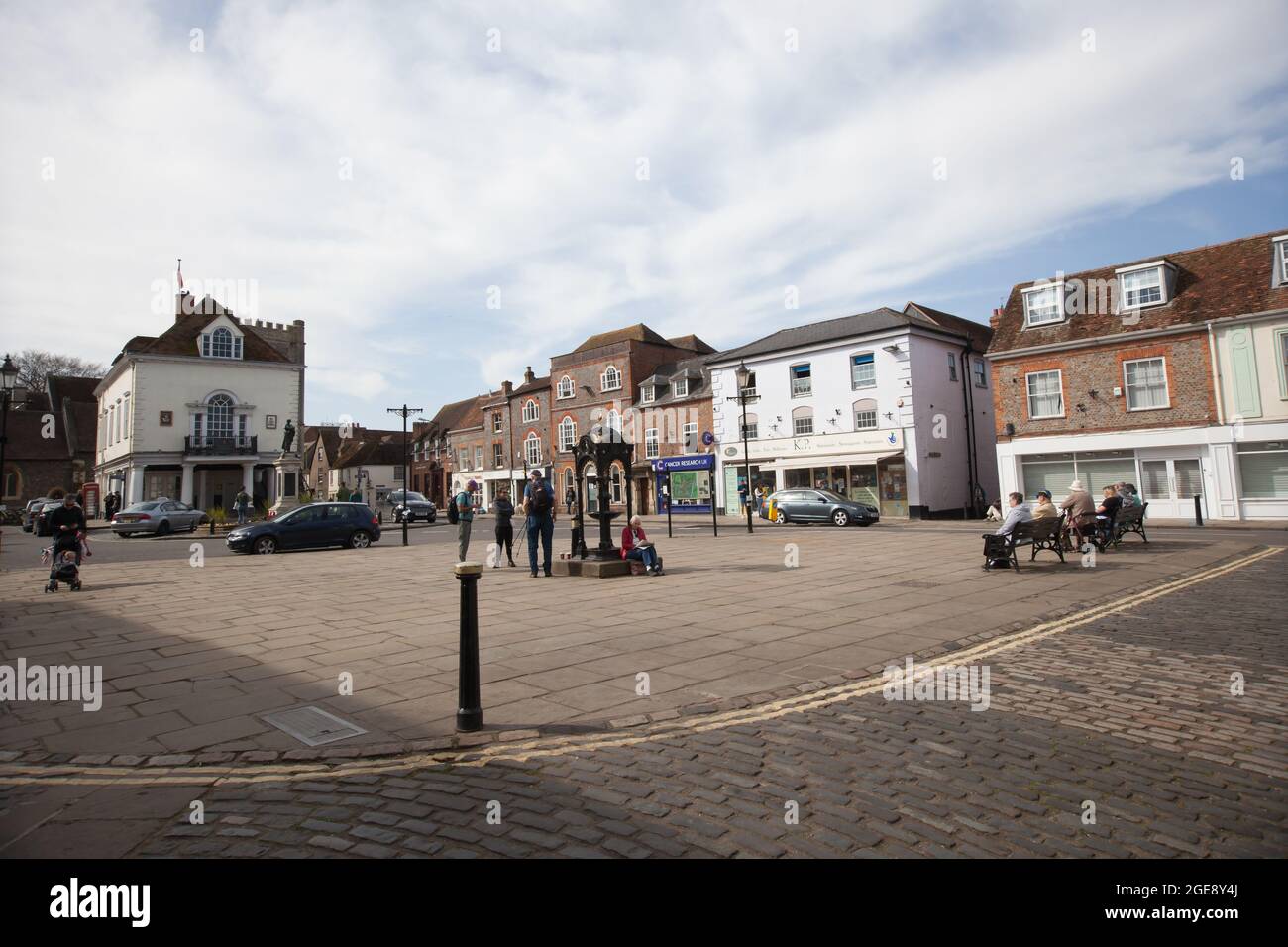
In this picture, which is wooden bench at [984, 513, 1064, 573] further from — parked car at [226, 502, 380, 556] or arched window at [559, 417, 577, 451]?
arched window at [559, 417, 577, 451]

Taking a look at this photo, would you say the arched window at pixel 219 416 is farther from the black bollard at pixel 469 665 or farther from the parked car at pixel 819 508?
the black bollard at pixel 469 665

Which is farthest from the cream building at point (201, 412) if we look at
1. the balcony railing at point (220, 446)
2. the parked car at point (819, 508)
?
the parked car at point (819, 508)

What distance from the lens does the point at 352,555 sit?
18.3m

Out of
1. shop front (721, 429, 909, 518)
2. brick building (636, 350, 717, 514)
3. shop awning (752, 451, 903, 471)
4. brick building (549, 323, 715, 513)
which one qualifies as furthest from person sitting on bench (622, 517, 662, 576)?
brick building (549, 323, 715, 513)

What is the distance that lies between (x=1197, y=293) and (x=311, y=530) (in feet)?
102

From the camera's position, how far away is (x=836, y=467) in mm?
33594

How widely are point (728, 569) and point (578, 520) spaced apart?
3046 mm

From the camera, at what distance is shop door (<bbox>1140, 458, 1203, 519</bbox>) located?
24.2m

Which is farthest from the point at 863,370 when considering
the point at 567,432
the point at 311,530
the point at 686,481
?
the point at 311,530

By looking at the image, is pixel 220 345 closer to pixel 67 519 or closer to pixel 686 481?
pixel 686 481

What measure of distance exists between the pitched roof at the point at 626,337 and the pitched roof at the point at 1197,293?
2362cm

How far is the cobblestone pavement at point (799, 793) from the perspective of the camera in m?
2.92
